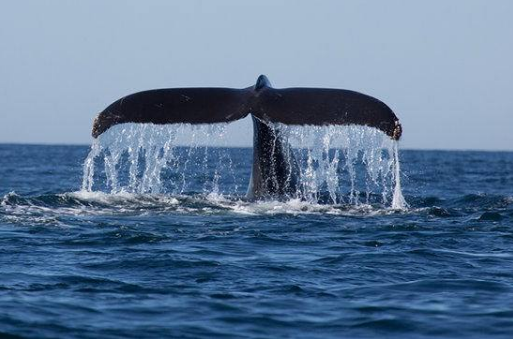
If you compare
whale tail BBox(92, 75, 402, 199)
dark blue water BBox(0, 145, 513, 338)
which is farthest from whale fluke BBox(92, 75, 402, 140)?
dark blue water BBox(0, 145, 513, 338)

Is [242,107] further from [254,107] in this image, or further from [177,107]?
[177,107]

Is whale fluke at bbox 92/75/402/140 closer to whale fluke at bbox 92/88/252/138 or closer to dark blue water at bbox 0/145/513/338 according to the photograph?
whale fluke at bbox 92/88/252/138

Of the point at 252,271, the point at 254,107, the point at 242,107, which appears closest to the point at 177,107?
the point at 242,107

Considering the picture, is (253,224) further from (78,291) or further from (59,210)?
(78,291)

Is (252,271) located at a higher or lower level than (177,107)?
lower

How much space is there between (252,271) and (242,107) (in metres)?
3.53

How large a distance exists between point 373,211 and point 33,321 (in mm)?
7016

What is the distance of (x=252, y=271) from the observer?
8898mm

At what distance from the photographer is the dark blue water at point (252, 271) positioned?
23.2 feet

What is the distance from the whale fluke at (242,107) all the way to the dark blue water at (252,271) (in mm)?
1085

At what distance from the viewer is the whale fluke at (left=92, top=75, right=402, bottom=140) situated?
11.6 meters

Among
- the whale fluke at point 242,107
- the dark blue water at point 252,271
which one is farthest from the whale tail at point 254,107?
the dark blue water at point 252,271

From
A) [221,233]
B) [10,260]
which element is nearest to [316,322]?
[10,260]

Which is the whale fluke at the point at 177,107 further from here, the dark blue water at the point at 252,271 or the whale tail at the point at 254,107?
the dark blue water at the point at 252,271
